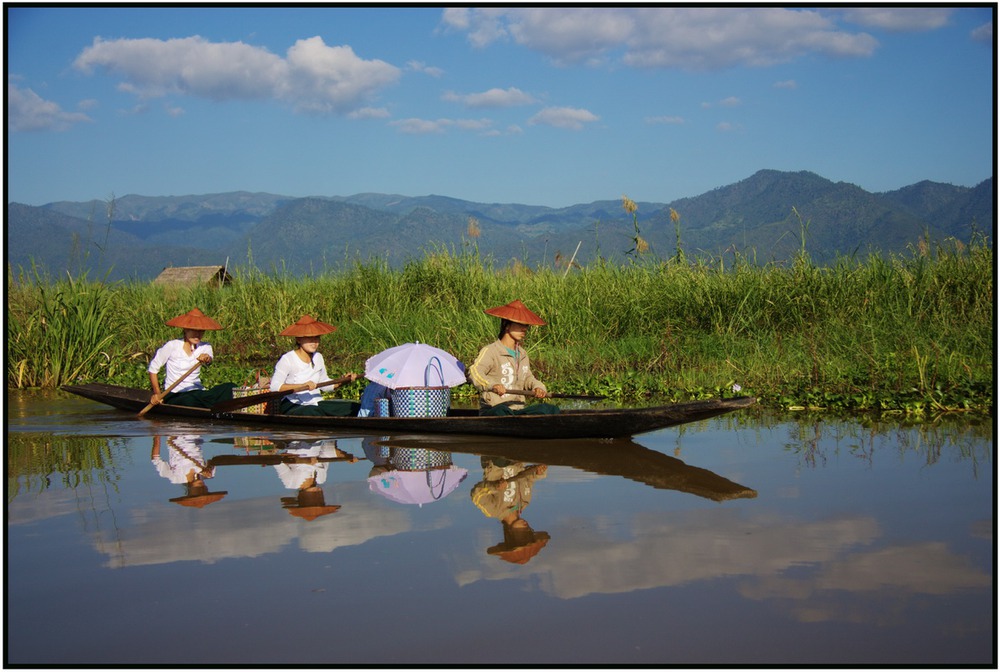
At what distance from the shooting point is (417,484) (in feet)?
20.6

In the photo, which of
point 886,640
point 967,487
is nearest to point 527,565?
point 886,640

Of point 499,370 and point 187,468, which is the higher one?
point 499,370

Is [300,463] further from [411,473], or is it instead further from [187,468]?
[411,473]

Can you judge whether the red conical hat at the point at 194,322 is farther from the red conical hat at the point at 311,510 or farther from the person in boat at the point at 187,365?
the red conical hat at the point at 311,510

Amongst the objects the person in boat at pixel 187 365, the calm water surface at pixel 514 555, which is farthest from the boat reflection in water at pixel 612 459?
the person in boat at pixel 187 365

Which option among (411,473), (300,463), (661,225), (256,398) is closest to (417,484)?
(411,473)

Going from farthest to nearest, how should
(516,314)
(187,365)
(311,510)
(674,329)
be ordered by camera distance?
1. (674,329)
2. (187,365)
3. (516,314)
4. (311,510)

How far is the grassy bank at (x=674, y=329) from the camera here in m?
9.76

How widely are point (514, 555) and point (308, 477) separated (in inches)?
93.2

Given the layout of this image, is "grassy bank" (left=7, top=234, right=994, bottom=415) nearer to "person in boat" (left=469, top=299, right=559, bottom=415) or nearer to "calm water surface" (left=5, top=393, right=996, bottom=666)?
"calm water surface" (left=5, top=393, right=996, bottom=666)

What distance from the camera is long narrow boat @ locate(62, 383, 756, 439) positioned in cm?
679

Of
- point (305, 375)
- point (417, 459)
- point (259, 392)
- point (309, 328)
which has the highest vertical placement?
point (309, 328)

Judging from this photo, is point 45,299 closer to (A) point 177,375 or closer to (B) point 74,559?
(A) point 177,375

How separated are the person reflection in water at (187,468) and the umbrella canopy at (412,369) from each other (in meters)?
1.50
